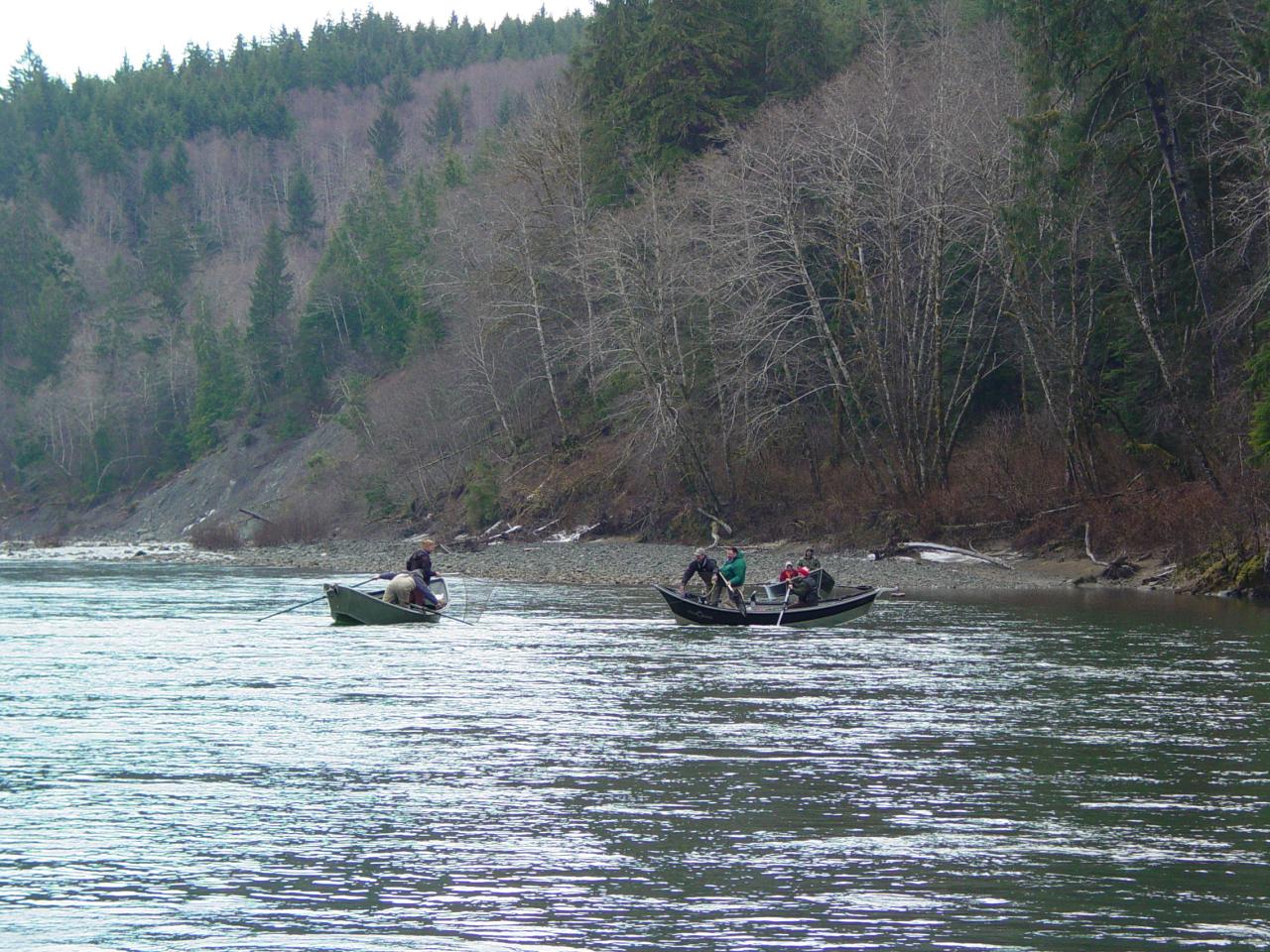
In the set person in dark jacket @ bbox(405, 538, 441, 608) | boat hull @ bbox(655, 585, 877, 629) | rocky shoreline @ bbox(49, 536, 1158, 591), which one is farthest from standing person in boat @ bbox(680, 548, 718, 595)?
rocky shoreline @ bbox(49, 536, 1158, 591)

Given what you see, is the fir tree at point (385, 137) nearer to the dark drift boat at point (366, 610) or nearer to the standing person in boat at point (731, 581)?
the dark drift boat at point (366, 610)

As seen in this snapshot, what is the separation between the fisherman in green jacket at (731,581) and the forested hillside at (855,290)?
10.4 metres

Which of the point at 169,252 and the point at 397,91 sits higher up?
the point at 397,91

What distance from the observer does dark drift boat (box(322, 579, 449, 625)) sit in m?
28.1

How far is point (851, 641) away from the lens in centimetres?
2419

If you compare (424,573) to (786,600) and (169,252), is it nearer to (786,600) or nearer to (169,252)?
(786,600)

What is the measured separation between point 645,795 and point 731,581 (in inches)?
598

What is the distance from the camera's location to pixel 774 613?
26.6m

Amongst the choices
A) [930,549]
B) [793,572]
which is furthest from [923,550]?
[793,572]

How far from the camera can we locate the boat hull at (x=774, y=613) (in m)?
26.3

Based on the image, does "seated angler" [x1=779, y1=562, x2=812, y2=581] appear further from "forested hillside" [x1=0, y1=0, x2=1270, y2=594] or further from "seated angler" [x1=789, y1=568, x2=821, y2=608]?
"forested hillside" [x1=0, y1=0, x2=1270, y2=594]

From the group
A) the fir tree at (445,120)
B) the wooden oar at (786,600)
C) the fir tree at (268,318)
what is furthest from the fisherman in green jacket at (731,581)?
the fir tree at (445,120)

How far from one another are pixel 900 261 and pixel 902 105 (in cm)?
474

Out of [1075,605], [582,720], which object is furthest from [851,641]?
[582,720]
